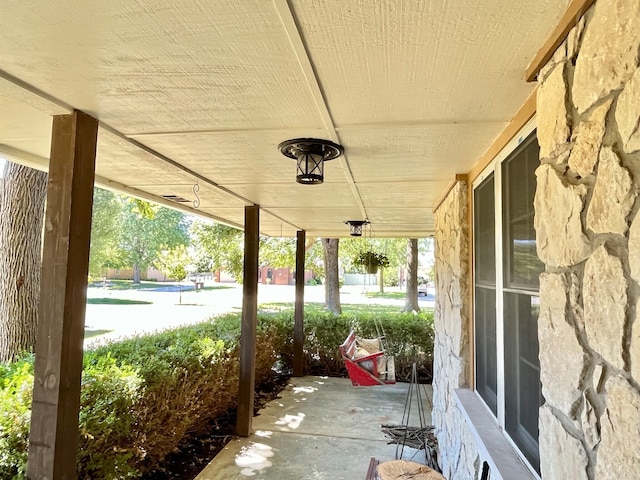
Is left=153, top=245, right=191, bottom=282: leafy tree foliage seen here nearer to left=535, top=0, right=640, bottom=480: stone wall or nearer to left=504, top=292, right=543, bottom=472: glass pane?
left=504, top=292, right=543, bottom=472: glass pane

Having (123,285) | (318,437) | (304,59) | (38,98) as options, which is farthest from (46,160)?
(123,285)

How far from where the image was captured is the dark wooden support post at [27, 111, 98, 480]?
1.56 m

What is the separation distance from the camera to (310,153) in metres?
2.03

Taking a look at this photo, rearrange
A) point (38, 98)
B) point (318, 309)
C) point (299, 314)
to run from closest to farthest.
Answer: point (38, 98) < point (299, 314) < point (318, 309)

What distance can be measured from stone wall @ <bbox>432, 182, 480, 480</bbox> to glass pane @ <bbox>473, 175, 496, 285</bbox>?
0.14 m

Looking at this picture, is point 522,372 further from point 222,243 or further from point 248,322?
point 222,243

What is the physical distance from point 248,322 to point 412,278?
8499 millimetres

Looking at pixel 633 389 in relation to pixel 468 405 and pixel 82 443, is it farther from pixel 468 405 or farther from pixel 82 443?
pixel 82 443

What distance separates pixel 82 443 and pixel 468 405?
2.20m

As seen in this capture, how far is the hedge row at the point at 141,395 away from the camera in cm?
206

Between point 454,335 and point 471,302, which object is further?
point 454,335

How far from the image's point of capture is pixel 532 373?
154 cm

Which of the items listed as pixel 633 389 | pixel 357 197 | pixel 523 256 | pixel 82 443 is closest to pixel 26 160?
pixel 82 443

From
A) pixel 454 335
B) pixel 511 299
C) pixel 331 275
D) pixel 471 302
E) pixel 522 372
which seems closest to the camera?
pixel 522 372
